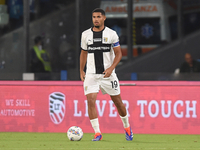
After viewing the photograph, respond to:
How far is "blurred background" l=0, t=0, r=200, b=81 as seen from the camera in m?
11.6

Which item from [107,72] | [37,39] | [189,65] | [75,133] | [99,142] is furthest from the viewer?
[37,39]

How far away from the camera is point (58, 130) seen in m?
9.16

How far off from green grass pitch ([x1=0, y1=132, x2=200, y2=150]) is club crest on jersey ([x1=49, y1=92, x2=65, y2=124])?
0.44 metres

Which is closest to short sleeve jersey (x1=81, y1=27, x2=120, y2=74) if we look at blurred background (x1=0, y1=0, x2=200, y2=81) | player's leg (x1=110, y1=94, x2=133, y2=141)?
player's leg (x1=110, y1=94, x2=133, y2=141)

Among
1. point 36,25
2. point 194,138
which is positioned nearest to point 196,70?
point 194,138

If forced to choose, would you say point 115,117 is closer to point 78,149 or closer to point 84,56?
point 84,56

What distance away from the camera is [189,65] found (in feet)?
36.2

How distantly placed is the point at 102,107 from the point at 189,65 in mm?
2840

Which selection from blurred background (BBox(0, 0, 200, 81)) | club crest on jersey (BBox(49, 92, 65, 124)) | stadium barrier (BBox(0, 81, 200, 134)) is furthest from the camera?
blurred background (BBox(0, 0, 200, 81))

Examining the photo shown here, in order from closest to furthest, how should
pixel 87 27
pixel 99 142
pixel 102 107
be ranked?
pixel 99 142, pixel 102 107, pixel 87 27

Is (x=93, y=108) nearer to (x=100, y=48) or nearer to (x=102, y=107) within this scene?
(x=100, y=48)

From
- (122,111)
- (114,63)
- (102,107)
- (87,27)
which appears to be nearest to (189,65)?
(87,27)

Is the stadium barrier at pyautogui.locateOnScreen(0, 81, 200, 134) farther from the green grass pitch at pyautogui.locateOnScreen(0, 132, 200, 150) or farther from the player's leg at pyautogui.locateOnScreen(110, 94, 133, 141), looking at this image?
the player's leg at pyautogui.locateOnScreen(110, 94, 133, 141)

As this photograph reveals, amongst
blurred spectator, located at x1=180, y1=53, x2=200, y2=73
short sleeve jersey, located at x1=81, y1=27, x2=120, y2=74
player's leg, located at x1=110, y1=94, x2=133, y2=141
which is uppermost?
short sleeve jersey, located at x1=81, y1=27, x2=120, y2=74
